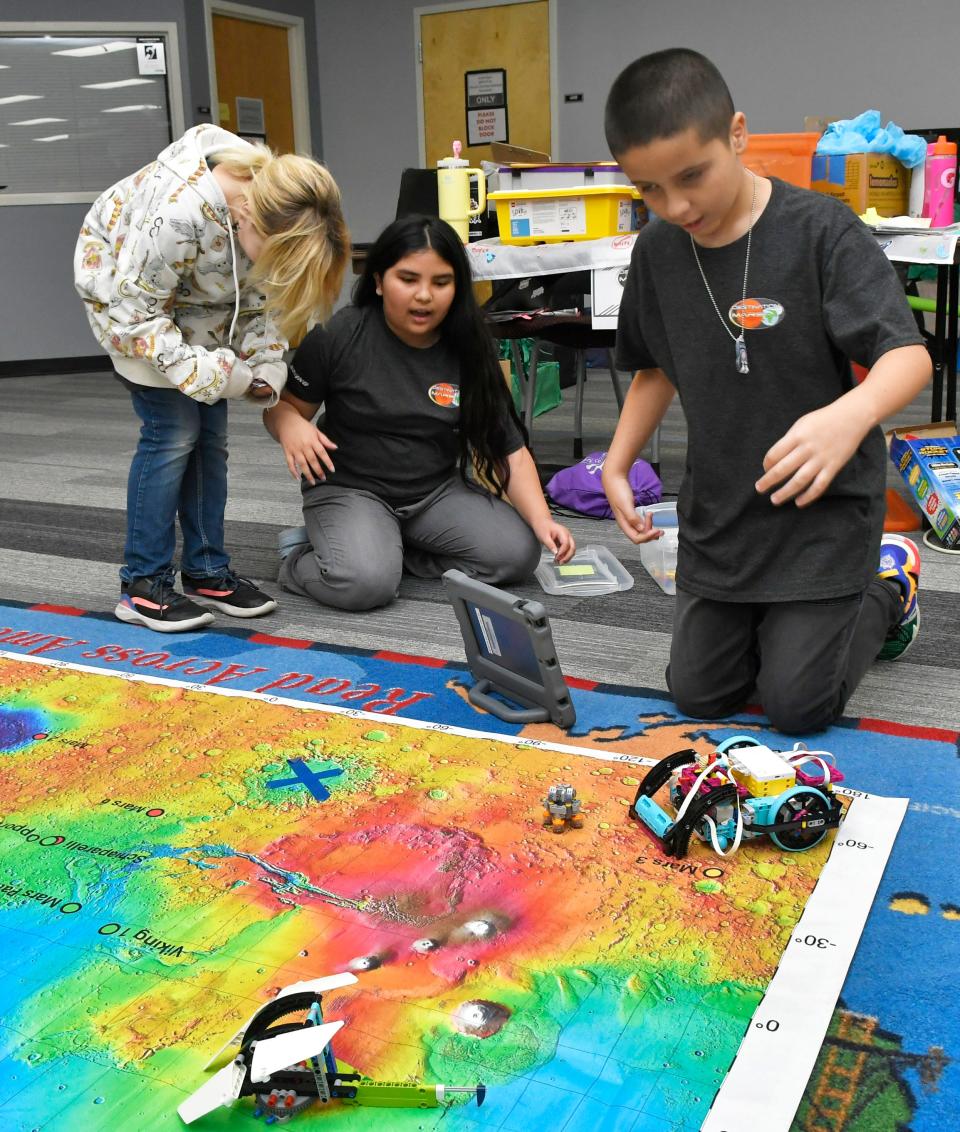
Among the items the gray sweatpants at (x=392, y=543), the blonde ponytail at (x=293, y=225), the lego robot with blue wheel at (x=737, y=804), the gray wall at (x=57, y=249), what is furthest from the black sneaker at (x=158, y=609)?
the gray wall at (x=57, y=249)

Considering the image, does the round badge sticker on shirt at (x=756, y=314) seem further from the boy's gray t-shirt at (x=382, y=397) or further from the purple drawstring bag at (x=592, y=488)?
the purple drawstring bag at (x=592, y=488)

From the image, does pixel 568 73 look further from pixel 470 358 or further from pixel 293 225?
pixel 293 225

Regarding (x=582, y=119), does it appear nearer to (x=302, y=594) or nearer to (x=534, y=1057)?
(x=302, y=594)

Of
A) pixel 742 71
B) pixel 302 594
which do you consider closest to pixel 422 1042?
pixel 302 594

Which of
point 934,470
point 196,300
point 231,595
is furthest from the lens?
point 934,470

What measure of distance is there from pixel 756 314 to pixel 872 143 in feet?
5.75

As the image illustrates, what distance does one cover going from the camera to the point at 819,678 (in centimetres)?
150

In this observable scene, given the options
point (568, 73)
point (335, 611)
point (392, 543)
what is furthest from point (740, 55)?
point (335, 611)

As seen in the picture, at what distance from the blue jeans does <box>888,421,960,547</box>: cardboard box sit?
1462mm

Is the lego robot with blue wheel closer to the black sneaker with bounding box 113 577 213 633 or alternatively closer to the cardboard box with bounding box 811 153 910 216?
the black sneaker with bounding box 113 577 213 633

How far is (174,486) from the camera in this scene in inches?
80.9

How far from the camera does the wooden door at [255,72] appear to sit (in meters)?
6.39

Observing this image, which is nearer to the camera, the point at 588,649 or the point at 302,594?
the point at 588,649

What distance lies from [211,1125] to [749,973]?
0.46 meters
